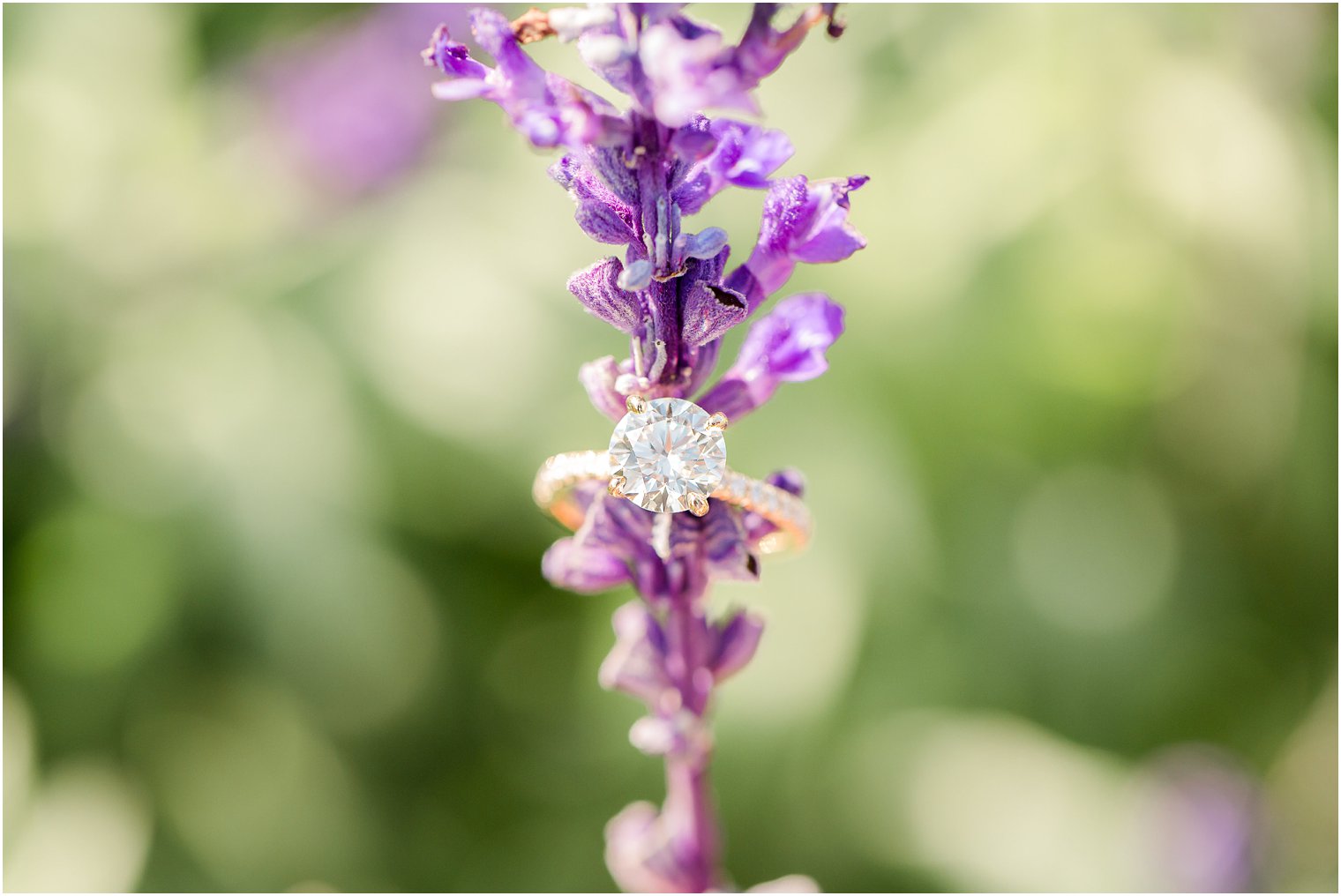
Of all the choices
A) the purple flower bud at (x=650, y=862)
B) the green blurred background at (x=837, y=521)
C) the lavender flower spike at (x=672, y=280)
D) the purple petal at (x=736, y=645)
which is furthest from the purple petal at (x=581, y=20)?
the green blurred background at (x=837, y=521)

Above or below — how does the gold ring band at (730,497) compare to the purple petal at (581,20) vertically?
below

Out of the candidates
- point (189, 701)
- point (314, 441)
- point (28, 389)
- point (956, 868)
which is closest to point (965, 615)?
point (956, 868)

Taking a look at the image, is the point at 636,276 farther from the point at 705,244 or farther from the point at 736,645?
the point at 736,645

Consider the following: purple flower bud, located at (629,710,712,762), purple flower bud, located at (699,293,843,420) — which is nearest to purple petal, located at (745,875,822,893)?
purple flower bud, located at (629,710,712,762)

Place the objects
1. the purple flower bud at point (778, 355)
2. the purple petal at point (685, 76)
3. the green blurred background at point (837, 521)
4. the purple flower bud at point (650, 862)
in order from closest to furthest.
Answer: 1. the purple petal at point (685, 76)
2. the purple flower bud at point (778, 355)
3. the purple flower bud at point (650, 862)
4. the green blurred background at point (837, 521)

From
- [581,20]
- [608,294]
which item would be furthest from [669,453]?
[581,20]

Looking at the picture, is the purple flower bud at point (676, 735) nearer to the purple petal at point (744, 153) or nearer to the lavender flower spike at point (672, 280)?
the lavender flower spike at point (672, 280)
